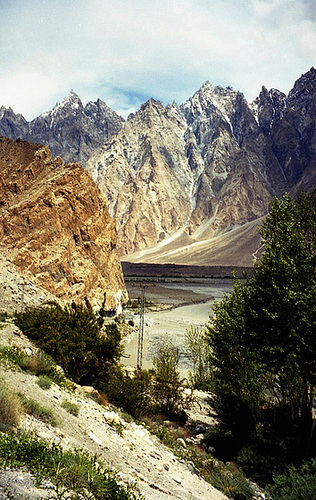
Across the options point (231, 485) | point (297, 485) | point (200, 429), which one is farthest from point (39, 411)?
point (200, 429)

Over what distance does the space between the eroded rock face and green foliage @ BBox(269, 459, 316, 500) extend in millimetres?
31816

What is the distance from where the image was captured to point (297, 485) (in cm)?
912

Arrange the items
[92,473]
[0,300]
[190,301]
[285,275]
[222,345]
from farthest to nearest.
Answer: [190,301]
[0,300]
[222,345]
[285,275]
[92,473]

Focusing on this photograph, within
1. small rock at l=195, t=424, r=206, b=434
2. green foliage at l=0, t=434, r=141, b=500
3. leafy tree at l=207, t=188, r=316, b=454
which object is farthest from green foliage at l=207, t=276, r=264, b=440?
green foliage at l=0, t=434, r=141, b=500

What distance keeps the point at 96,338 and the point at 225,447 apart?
23.0 ft

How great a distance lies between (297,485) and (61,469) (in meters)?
7.51

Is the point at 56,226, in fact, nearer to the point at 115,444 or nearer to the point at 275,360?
the point at 275,360

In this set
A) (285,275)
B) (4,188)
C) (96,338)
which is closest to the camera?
(285,275)

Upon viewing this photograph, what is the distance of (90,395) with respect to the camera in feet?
40.2

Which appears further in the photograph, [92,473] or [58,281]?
[58,281]

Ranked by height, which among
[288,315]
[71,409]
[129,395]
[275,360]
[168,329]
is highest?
[288,315]

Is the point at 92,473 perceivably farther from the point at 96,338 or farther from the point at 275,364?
the point at 96,338

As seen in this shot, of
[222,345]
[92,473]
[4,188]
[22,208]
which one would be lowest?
[222,345]

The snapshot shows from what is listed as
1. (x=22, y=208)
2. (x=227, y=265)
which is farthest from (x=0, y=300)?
(x=227, y=265)
